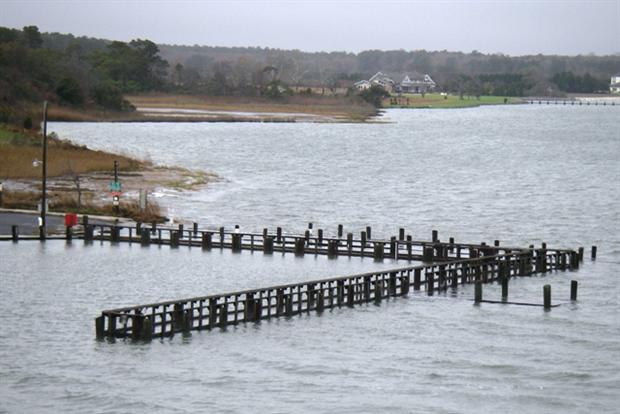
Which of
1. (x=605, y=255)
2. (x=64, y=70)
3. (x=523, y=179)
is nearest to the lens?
(x=605, y=255)

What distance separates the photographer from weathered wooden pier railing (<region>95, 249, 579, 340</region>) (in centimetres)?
3828

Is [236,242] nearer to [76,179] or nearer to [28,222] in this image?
[28,222]

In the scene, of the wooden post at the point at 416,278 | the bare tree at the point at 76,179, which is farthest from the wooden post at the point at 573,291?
the bare tree at the point at 76,179

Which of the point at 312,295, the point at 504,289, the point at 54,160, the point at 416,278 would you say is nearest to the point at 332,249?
the point at 416,278

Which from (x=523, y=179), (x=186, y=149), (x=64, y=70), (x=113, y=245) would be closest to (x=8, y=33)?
(x=64, y=70)

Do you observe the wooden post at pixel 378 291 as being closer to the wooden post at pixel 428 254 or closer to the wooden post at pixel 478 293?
the wooden post at pixel 478 293

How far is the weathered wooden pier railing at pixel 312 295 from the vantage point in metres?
38.3

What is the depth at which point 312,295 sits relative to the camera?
144 feet

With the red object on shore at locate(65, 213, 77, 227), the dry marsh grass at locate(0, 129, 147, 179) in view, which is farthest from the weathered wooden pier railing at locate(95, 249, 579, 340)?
the dry marsh grass at locate(0, 129, 147, 179)

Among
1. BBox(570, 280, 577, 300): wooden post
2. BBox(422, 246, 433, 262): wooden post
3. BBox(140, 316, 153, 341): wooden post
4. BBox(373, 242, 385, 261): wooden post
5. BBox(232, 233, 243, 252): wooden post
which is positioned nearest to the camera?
BBox(140, 316, 153, 341): wooden post

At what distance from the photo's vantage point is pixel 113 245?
190ft

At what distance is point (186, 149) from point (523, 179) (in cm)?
3664

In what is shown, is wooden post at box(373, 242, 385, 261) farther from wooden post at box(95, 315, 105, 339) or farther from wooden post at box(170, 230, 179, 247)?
wooden post at box(95, 315, 105, 339)

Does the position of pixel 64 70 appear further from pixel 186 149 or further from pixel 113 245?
pixel 113 245
